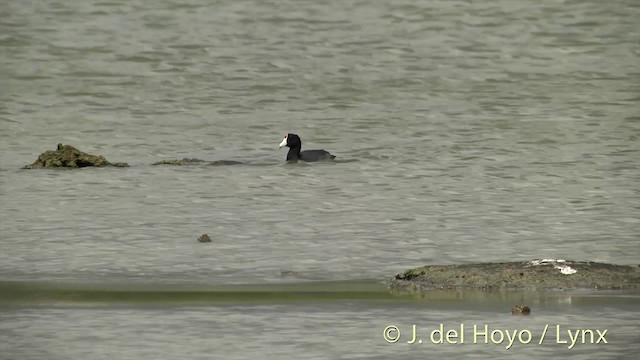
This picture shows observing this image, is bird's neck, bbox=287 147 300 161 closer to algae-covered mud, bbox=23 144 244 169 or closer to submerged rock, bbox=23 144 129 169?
algae-covered mud, bbox=23 144 244 169

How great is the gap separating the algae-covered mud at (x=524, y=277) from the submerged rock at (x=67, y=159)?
8742mm

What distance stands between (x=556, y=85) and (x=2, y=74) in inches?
373

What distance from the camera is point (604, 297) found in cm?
1286

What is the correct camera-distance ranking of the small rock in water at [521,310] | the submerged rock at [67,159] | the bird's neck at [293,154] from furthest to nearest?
the bird's neck at [293,154], the submerged rock at [67,159], the small rock in water at [521,310]

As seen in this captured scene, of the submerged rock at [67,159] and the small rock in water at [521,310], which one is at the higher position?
the submerged rock at [67,159]

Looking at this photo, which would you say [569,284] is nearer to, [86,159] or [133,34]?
[86,159]

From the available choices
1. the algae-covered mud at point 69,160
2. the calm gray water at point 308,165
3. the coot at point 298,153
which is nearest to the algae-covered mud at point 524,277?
the calm gray water at point 308,165

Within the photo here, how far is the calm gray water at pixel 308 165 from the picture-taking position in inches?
480

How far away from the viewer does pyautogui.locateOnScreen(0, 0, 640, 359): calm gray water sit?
12188 mm

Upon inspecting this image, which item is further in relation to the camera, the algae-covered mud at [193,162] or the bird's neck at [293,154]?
the bird's neck at [293,154]

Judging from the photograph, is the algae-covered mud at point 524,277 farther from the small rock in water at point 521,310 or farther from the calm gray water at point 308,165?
the small rock in water at point 521,310

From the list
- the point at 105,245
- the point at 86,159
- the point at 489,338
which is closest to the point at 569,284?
the point at 489,338

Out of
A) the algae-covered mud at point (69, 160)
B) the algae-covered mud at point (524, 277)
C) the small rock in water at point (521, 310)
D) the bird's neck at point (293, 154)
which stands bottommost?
the small rock in water at point (521, 310)

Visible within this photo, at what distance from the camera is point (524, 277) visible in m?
13.4
